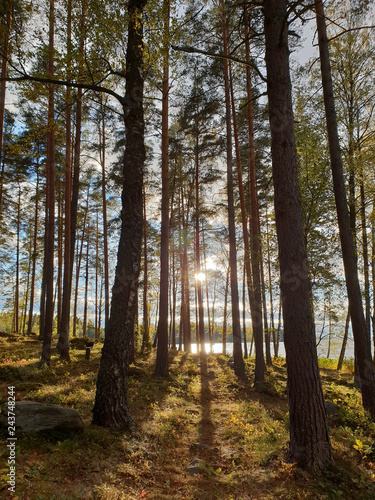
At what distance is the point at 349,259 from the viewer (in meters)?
6.83

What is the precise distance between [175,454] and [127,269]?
3.18 meters

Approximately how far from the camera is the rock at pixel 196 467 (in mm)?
3939

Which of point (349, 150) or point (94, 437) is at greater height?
point (349, 150)

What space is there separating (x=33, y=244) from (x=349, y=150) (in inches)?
790

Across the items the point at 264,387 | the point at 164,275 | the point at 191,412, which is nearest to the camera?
the point at 191,412

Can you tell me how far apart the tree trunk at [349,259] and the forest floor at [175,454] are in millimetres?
774

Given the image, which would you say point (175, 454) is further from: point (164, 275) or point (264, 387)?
point (164, 275)

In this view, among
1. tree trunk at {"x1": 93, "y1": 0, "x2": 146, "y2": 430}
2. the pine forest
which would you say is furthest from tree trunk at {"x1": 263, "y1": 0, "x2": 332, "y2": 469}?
tree trunk at {"x1": 93, "y1": 0, "x2": 146, "y2": 430}

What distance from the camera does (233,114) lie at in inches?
474

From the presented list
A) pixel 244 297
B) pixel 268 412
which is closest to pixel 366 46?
pixel 268 412

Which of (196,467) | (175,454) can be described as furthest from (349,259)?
(175,454)

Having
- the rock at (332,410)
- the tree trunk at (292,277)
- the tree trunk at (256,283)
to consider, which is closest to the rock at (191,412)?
the rock at (332,410)

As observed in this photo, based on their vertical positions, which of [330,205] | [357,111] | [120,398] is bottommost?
[120,398]

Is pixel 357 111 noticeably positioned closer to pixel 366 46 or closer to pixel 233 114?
pixel 366 46
